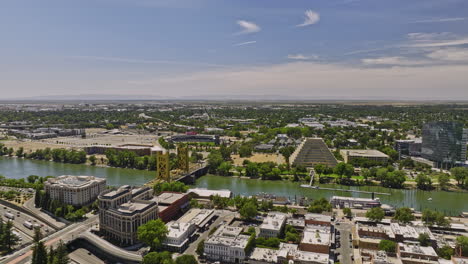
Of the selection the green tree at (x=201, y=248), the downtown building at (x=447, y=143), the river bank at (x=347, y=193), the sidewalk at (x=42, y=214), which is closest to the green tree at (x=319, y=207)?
the river bank at (x=347, y=193)

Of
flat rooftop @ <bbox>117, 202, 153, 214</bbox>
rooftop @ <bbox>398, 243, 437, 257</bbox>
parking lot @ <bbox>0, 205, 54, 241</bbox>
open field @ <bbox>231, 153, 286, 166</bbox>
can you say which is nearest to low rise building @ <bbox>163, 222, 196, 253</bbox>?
flat rooftop @ <bbox>117, 202, 153, 214</bbox>

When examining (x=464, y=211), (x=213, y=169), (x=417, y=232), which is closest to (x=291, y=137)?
(x=213, y=169)

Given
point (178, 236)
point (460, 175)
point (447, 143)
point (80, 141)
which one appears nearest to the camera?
point (178, 236)

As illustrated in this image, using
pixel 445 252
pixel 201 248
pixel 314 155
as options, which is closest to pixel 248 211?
pixel 201 248

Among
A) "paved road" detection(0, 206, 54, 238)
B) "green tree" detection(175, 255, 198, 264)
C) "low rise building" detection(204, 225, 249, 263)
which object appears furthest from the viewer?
"paved road" detection(0, 206, 54, 238)

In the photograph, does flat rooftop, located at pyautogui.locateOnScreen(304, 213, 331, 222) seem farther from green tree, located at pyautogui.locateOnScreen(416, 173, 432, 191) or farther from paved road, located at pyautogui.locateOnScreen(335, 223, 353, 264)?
green tree, located at pyautogui.locateOnScreen(416, 173, 432, 191)

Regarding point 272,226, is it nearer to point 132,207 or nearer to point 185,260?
point 185,260

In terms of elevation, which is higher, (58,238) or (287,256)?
(287,256)
